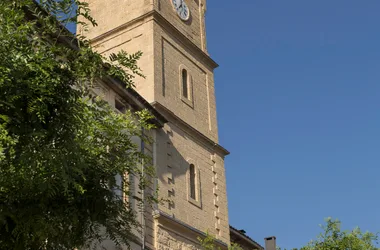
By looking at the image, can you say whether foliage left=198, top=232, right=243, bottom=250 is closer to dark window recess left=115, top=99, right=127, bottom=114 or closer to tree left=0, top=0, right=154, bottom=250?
dark window recess left=115, top=99, right=127, bottom=114

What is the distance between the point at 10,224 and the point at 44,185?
119 cm

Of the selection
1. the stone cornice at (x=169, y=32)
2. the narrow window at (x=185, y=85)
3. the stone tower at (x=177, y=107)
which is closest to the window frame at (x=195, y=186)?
the stone tower at (x=177, y=107)

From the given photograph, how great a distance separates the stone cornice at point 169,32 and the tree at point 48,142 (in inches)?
533

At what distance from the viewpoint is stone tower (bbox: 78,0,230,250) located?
21.6 metres

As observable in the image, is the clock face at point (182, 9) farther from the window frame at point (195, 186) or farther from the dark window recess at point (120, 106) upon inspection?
the dark window recess at point (120, 106)

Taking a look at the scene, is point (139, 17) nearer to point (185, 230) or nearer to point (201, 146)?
point (201, 146)

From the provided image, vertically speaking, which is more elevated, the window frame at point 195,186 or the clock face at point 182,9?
the clock face at point 182,9

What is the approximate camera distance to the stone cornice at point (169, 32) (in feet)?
82.4

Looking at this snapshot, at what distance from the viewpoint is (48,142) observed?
32.2ft

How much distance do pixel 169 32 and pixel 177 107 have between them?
123 inches

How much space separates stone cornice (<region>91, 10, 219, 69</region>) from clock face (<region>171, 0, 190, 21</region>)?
48.5 inches

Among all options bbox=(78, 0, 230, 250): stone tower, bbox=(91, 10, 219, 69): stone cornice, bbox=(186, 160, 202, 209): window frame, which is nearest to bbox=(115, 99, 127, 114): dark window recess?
bbox=(78, 0, 230, 250): stone tower

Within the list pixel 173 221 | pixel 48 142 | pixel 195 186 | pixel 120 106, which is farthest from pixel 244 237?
pixel 48 142

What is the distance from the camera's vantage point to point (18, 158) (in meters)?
9.67
